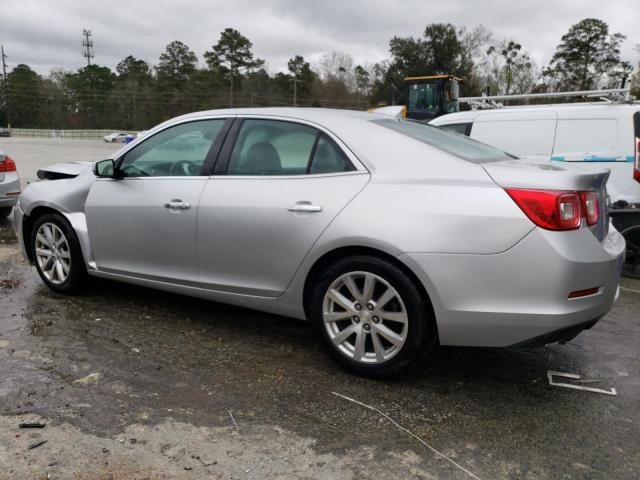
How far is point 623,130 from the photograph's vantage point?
6473 mm

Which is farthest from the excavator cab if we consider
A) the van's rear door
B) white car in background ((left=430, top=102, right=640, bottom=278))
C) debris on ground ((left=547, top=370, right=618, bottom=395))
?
debris on ground ((left=547, top=370, right=618, bottom=395))

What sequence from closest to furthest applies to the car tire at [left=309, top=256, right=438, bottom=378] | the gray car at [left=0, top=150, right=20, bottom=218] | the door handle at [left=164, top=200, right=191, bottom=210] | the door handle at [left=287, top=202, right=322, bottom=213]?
the car tire at [left=309, top=256, right=438, bottom=378]
the door handle at [left=287, top=202, right=322, bottom=213]
the door handle at [left=164, top=200, right=191, bottom=210]
the gray car at [left=0, top=150, right=20, bottom=218]

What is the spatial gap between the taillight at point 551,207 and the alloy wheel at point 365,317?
791 millimetres

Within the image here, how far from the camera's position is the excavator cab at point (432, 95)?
20.6 m

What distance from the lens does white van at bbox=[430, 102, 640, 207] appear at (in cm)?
639

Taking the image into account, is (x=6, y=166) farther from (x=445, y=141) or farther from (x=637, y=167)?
(x=637, y=167)

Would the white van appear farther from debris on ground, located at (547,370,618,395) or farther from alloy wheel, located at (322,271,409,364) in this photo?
alloy wheel, located at (322,271,409,364)

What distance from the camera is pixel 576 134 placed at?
6820 millimetres

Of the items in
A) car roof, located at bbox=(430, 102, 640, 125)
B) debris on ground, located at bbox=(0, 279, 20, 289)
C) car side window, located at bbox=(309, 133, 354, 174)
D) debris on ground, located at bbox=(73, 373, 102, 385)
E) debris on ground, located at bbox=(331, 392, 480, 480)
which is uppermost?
car roof, located at bbox=(430, 102, 640, 125)

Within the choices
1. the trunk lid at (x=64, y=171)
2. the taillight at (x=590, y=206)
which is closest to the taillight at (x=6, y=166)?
the trunk lid at (x=64, y=171)

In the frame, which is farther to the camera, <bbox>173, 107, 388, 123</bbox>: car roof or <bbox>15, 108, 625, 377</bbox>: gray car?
<bbox>173, 107, 388, 123</bbox>: car roof

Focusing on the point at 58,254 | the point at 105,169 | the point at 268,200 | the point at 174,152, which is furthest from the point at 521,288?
the point at 58,254

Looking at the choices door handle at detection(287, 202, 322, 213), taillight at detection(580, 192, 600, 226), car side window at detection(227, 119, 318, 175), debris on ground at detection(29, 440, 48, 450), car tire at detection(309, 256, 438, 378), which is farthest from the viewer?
car side window at detection(227, 119, 318, 175)

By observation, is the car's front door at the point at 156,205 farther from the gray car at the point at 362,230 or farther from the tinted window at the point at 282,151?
the tinted window at the point at 282,151
